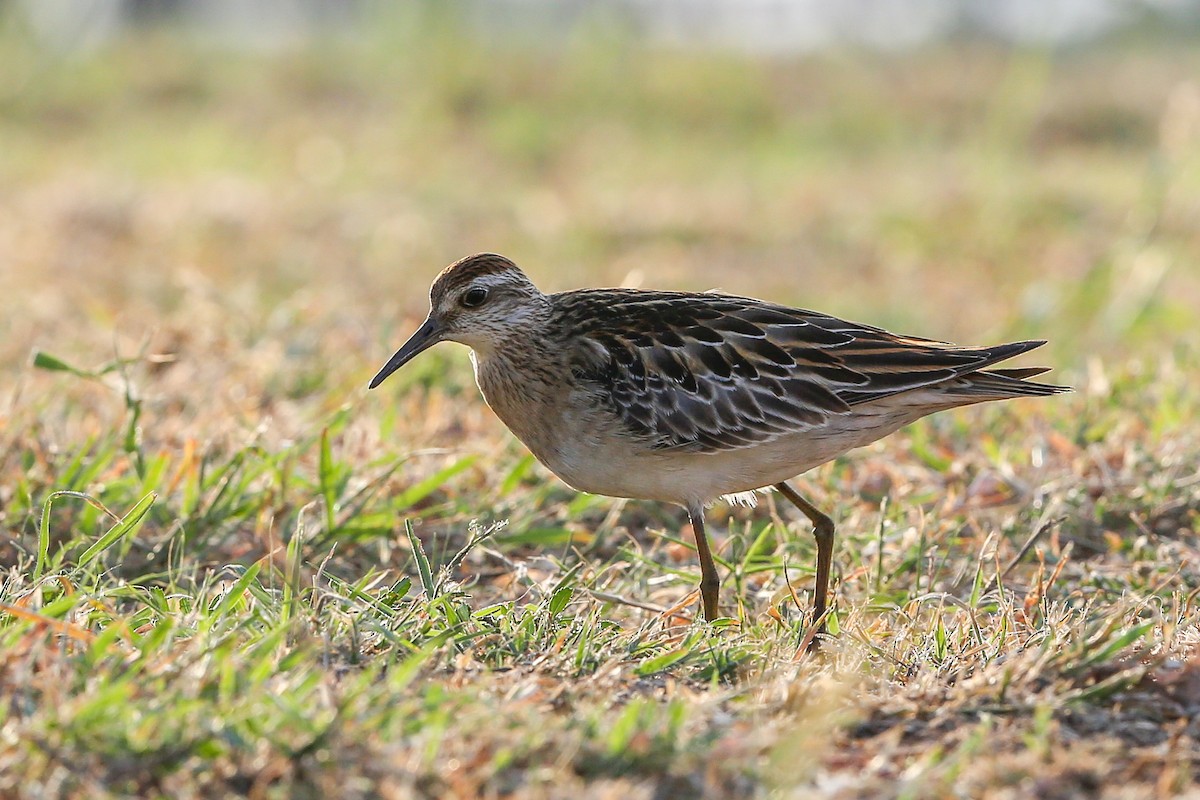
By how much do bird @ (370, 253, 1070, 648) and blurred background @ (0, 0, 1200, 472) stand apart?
1116 millimetres

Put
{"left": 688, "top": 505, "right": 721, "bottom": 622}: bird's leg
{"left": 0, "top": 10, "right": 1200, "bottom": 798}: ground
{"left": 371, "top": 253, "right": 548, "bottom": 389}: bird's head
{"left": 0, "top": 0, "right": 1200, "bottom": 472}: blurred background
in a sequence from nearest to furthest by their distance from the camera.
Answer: {"left": 0, "top": 10, "right": 1200, "bottom": 798}: ground, {"left": 688, "top": 505, "right": 721, "bottom": 622}: bird's leg, {"left": 371, "top": 253, "right": 548, "bottom": 389}: bird's head, {"left": 0, "top": 0, "right": 1200, "bottom": 472}: blurred background

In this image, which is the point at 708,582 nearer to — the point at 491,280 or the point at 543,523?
the point at 543,523

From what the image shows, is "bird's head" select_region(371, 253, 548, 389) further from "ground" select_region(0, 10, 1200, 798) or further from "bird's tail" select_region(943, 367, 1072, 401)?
"bird's tail" select_region(943, 367, 1072, 401)

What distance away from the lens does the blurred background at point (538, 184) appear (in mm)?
7332

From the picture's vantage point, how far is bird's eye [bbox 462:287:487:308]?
500cm

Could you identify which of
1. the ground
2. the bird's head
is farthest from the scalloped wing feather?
the ground

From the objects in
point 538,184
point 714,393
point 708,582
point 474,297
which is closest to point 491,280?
point 474,297

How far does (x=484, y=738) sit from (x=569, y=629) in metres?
0.83

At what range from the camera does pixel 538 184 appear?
530 inches

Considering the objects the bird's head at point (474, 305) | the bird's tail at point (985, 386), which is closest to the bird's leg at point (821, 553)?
the bird's tail at point (985, 386)

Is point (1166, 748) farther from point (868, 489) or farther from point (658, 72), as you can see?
point (658, 72)

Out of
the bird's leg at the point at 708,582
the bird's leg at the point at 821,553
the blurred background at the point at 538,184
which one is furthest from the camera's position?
the blurred background at the point at 538,184

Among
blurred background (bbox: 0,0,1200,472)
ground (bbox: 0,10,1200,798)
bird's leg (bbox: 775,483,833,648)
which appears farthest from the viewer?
blurred background (bbox: 0,0,1200,472)

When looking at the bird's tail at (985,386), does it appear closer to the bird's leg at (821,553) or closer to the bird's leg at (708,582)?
the bird's leg at (821,553)
